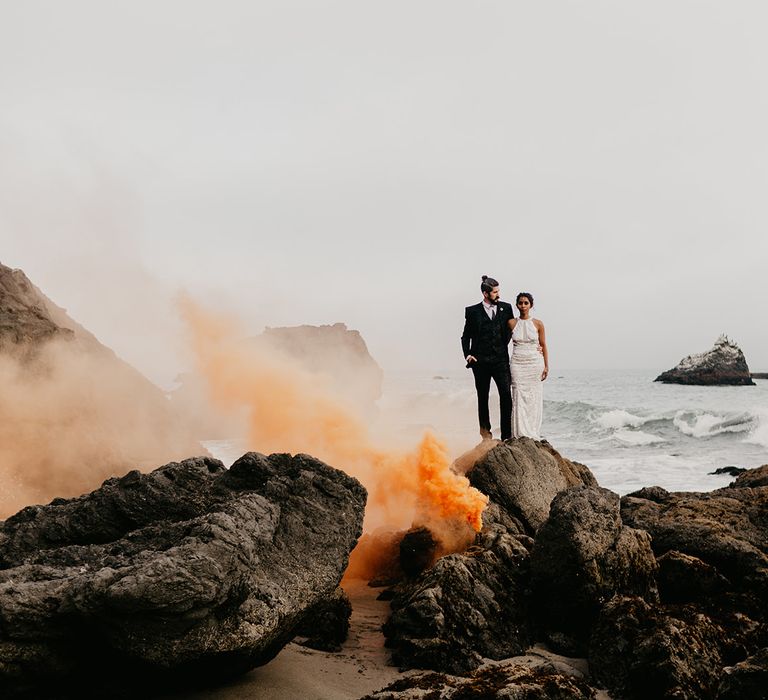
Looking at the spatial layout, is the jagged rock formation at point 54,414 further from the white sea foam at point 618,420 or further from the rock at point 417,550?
the white sea foam at point 618,420

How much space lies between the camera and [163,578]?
427cm

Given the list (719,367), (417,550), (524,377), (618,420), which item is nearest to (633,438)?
(618,420)

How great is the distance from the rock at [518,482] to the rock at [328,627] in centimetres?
281

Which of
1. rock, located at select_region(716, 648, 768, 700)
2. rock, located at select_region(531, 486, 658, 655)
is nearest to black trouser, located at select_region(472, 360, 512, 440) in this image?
rock, located at select_region(531, 486, 658, 655)

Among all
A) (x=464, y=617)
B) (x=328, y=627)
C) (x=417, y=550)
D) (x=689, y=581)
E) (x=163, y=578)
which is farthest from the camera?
(x=417, y=550)

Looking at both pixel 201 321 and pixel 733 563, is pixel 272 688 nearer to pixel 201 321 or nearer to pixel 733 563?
pixel 733 563

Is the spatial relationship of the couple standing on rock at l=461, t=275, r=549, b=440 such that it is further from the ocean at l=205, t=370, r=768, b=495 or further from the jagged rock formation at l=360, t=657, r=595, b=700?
the jagged rock formation at l=360, t=657, r=595, b=700

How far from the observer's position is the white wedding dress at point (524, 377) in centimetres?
1198

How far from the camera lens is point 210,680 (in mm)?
5051

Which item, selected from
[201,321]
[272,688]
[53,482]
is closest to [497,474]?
[272,688]

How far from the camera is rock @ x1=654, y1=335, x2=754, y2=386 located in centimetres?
8662

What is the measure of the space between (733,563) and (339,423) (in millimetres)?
6558

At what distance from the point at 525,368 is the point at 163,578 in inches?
347

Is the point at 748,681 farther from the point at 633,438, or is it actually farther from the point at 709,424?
the point at 709,424
